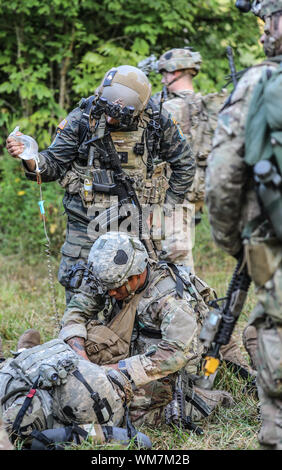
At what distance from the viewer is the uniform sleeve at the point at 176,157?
4.91m

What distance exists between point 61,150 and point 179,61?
77.7 inches

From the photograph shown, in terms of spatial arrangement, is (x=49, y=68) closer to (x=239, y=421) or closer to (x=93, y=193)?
(x=93, y=193)

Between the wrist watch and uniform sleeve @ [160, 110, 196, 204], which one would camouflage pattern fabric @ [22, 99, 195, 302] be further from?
the wrist watch

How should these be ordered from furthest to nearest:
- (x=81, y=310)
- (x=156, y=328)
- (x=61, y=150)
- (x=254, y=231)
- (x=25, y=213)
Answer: (x=25, y=213)
(x=61, y=150)
(x=81, y=310)
(x=156, y=328)
(x=254, y=231)

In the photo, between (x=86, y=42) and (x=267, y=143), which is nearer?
(x=267, y=143)

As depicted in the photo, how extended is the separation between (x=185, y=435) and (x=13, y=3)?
5853 millimetres

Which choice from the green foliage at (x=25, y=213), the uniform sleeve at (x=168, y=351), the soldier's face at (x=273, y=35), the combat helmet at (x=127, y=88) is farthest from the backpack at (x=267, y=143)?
the green foliage at (x=25, y=213)

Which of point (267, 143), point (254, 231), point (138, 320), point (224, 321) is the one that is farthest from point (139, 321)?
point (267, 143)

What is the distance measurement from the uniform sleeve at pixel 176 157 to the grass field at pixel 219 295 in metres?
1.41

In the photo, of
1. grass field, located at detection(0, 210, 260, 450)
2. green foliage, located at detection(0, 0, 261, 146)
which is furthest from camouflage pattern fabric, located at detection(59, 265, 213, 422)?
green foliage, located at detection(0, 0, 261, 146)

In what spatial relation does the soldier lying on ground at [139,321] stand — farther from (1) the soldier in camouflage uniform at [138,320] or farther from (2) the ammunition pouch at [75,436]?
(2) the ammunition pouch at [75,436]

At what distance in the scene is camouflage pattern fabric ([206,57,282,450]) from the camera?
2.63 metres

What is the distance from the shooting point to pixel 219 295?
20.9 feet

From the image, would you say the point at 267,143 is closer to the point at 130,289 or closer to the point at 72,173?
the point at 130,289
